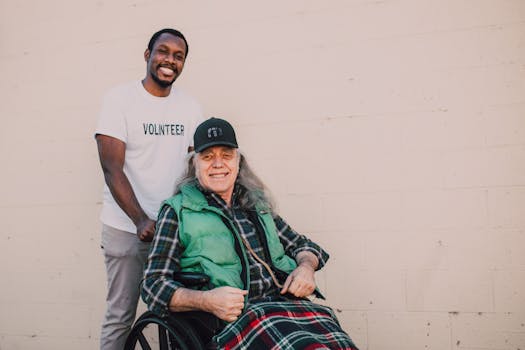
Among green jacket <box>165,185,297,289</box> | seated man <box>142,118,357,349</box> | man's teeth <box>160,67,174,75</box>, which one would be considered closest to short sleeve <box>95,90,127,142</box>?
man's teeth <box>160,67,174,75</box>

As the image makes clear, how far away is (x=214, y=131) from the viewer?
1.77 m

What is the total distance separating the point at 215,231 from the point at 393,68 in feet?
4.47

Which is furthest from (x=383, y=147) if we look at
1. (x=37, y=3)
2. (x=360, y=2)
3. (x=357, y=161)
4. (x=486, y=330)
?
(x=37, y=3)

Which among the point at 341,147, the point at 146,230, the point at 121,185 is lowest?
the point at 146,230

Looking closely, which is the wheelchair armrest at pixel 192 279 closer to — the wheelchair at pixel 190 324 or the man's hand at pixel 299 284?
the wheelchair at pixel 190 324

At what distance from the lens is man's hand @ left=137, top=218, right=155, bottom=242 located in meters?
1.79

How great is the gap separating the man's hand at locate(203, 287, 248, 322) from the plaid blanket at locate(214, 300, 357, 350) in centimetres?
3

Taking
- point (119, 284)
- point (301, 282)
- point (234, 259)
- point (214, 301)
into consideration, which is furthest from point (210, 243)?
point (119, 284)

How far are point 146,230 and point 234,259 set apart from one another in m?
0.37

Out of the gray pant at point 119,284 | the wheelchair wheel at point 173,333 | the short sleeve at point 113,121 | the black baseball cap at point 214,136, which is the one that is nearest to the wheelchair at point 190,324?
the wheelchair wheel at point 173,333

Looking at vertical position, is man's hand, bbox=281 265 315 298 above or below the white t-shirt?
below

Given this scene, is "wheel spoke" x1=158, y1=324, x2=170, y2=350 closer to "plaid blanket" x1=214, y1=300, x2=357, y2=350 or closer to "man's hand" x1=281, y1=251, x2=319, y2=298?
"plaid blanket" x1=214, y1=300, x2=357, y2=350

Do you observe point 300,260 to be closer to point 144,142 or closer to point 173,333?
point 173,333

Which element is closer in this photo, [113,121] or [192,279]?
[192,279]
